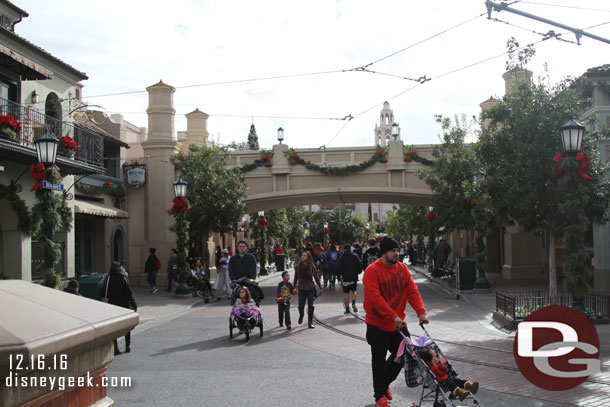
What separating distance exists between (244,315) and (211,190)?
13398 mm

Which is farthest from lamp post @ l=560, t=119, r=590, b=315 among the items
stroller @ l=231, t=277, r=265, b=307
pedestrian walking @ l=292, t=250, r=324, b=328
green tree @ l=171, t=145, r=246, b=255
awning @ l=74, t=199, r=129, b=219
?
awning @ l=74, t=199, r=129, b=219

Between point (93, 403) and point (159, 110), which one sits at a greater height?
point (159, 110)

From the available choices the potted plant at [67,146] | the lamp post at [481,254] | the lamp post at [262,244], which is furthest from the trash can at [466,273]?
the lamp post at [262,244]

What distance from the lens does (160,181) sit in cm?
2752

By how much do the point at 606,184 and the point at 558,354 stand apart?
239 inches

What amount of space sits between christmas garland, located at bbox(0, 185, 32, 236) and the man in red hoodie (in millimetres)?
13123

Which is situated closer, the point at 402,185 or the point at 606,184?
the point at 606,184

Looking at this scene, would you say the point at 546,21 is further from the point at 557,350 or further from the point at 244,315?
the point at 244,315

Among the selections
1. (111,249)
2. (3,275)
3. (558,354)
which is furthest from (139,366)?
(111,249)

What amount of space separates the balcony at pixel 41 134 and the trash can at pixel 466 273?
1240cm

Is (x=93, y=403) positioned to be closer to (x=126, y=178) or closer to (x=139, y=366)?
(x=139, y=366)

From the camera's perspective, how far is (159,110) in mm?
26781

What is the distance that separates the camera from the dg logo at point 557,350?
7.36 metres

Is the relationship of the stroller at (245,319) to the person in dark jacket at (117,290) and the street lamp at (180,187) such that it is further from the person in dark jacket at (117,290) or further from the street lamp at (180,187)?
the street lamp at (180,187)
